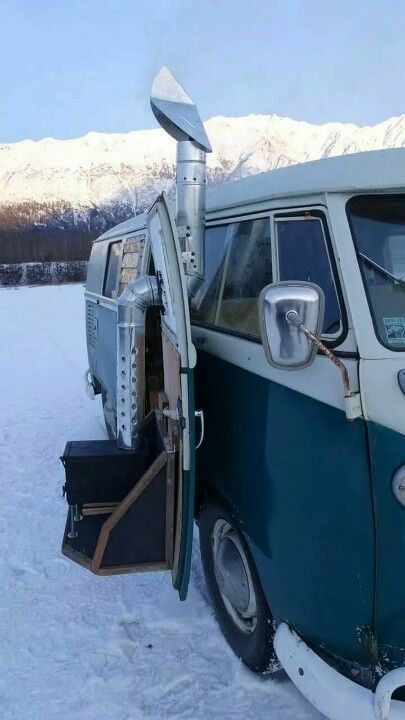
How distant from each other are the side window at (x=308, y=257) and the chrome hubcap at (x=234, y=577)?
1390 mm

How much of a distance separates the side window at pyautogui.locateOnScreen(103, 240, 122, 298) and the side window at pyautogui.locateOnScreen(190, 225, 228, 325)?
2.13m

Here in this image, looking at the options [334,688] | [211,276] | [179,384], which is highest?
[211,276]

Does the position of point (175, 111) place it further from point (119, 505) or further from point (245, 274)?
point (119, 505)

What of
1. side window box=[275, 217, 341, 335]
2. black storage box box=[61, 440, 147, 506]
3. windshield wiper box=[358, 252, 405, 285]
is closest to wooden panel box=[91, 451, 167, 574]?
black storage box box=[61, 440, 147, 506]

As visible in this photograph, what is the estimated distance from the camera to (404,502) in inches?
78.7

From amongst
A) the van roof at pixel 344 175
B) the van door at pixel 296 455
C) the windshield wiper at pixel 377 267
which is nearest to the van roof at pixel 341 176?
the van roof at pixel 344 175

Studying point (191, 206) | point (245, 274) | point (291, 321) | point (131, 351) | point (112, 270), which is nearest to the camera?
point (291, 321)

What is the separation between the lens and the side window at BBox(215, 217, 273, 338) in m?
2.77

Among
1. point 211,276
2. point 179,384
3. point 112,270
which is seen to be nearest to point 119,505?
point 179,384

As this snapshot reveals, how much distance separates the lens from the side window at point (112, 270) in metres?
5.82

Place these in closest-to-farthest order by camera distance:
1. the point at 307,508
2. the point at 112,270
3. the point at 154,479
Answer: the point at 307,508 < the point at 154,479 < the point at 112,270

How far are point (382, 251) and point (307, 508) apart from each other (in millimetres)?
1012

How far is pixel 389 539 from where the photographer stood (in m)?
2.04

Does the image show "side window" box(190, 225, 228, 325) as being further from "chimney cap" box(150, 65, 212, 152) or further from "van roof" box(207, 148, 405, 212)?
"van roof" box(207, 148, 405, 212)
